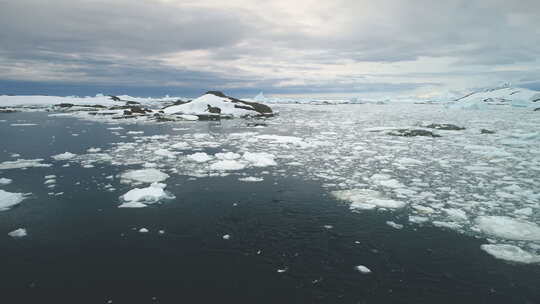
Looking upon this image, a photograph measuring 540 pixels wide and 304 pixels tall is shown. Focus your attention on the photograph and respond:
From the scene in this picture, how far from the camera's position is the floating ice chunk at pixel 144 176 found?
30.9 feet

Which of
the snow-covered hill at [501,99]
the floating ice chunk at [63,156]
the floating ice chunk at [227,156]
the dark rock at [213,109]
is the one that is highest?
the snow-covered hill at [501,99]

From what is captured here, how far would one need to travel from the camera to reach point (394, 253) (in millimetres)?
5324

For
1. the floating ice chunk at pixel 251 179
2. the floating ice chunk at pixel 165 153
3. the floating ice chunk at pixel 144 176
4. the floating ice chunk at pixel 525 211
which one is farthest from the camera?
the floating ice chunk at pixel 165 153

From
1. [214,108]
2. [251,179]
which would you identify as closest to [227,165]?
[251,179]

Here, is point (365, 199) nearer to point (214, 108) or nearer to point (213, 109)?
point (213, 109)

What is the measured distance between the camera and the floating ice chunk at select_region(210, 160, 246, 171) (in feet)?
36.4

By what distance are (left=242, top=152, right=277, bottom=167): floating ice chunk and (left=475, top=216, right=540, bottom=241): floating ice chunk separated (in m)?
6.73

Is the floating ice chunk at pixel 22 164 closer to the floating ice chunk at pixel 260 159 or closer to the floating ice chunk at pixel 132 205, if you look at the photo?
the floating ice chunk at pixel 132 205

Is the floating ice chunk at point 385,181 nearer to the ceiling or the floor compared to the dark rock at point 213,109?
nearer to the floor

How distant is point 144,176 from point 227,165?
2784 mm

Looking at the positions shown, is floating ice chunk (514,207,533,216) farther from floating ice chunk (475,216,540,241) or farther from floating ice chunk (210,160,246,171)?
floating ice chunk (210,160,246,171)

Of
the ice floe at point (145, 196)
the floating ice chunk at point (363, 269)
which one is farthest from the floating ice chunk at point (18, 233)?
the floating ice chunk at point (363, 269)

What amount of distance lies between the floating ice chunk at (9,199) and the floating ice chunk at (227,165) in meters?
5.18

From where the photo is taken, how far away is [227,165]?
37.4 feet
